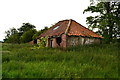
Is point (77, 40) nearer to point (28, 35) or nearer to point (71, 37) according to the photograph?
point (71, 37)

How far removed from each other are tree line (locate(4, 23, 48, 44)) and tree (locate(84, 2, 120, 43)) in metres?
15.9

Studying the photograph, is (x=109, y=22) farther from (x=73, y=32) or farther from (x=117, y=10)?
(x=73, y=32)

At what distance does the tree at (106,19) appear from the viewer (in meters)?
22.5

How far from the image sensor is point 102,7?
23.8 m

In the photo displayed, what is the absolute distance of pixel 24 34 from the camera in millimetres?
43312

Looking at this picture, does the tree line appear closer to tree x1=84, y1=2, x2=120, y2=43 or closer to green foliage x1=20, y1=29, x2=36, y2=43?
green foliage x1=20, y1=29, x2=36, y2=43

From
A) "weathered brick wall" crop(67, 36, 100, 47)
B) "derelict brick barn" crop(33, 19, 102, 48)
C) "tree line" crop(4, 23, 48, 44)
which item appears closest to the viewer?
"derelict brick barn" crop(33, 19, 102, 48)

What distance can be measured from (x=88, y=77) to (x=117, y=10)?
1936 centimetres

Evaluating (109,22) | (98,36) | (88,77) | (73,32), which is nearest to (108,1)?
(109,22)

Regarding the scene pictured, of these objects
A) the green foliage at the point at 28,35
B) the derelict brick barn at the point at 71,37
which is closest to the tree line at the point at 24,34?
the green foliage at the point at 28,35

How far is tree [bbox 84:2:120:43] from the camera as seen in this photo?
885 inches

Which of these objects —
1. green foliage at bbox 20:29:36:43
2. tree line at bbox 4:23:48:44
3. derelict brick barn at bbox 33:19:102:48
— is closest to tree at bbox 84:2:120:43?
derelict brick barn at bbox 33:19:102:48

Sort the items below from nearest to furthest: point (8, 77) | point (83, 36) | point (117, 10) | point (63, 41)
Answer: point (8, 77), point (63, 41), point (83, 36), point (117, 10)

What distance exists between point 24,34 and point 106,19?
25.9 m
